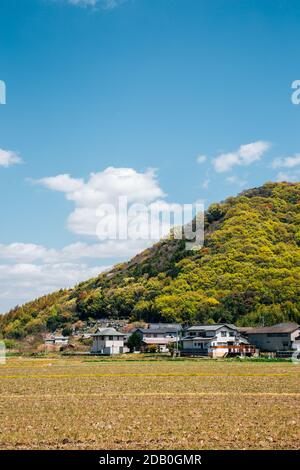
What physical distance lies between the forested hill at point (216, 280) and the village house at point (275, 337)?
10.1m

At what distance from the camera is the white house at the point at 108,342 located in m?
91.8

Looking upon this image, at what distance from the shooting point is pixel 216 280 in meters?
123

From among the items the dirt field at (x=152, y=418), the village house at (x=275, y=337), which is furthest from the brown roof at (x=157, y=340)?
the dirt field at (x=152, y=418)

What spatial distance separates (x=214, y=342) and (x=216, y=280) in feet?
127

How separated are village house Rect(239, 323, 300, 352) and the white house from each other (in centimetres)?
2008

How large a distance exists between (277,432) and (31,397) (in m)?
12.1

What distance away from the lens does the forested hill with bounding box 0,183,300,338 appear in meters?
110

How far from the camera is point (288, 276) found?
115125 millimetres

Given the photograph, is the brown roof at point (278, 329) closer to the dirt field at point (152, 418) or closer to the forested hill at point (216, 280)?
the forested hill at point (216, 280)

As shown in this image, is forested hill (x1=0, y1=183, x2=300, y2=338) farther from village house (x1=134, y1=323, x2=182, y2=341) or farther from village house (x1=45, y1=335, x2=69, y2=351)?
village house (x1=45, y1=335, x2=69, y2=351)

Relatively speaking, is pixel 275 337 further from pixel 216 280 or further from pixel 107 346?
pixel 216 280

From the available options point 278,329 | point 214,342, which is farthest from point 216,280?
point 214,342

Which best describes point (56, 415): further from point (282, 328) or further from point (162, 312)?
point (162, 312)

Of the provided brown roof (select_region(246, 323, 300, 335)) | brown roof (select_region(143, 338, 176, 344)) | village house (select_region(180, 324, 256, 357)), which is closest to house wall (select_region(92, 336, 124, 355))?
brown roof (select_region(143, 338, 176, 344))
